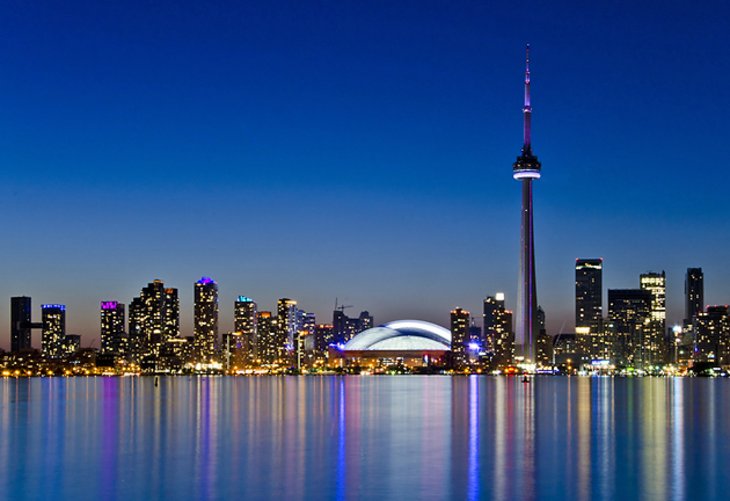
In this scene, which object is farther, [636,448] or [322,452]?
[636,448]

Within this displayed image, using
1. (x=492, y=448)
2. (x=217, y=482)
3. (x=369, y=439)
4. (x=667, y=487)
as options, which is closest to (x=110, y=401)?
(x=369, y=439)

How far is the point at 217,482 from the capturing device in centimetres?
3984

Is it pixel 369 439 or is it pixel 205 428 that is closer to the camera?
pixel 369 439

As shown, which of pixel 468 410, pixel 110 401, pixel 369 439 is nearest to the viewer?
pixel 369 439

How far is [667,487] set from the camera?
3894 cm

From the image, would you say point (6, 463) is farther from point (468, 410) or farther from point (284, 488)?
point (468, 410)

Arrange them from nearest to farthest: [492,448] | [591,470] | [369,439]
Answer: [591,470] < [492,448] < [369,439]

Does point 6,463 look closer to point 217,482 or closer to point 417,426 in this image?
point 217,482

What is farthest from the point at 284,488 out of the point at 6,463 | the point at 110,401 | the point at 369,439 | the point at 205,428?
the point at 110,401

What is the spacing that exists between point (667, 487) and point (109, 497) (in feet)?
68.1

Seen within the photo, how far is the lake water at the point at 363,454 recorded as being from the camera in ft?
125

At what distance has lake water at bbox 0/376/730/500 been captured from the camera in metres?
38.2

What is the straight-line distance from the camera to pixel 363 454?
162 ft

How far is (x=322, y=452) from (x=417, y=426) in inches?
749
